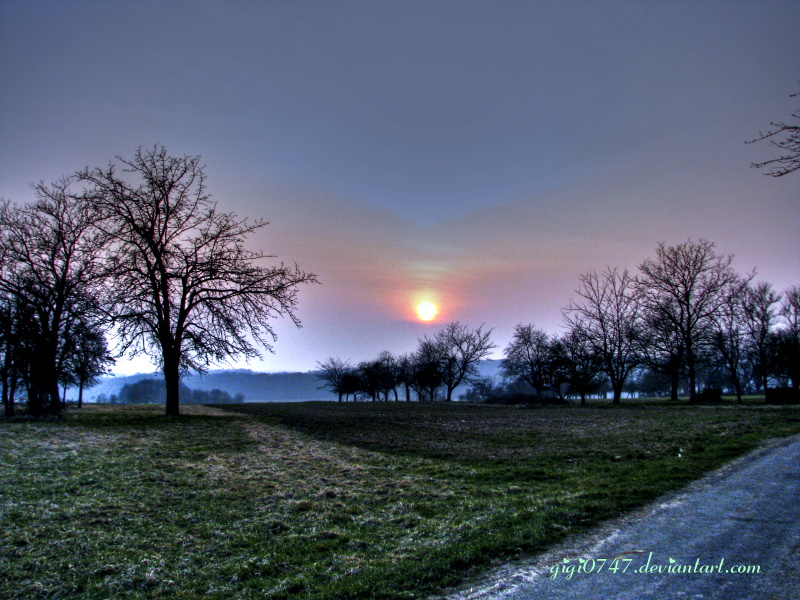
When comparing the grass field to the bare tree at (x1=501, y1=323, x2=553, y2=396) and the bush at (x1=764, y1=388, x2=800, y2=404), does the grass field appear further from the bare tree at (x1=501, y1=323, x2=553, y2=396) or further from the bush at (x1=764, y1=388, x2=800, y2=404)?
the bare tree at (x1=501, y1=323, x2=553, y2=396)

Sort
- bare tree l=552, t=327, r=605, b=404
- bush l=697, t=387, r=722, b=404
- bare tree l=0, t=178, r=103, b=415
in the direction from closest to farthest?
bare tree l=0, t=178, r=103, b=415 → bush l=697, t=387, r=722, b=404 → bare tree l=552, t=327, r=605, b=404

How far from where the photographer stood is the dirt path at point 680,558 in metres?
4.59

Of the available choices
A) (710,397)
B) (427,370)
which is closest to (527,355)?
(427,370)

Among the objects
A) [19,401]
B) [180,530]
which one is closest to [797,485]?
[180,530]

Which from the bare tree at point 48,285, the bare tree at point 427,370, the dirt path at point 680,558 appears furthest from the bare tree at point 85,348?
the bare tree at point 427,370

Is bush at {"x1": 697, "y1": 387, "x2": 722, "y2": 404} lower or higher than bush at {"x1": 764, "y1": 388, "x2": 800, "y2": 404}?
lower

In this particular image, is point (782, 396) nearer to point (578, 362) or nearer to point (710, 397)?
point (710, 397)

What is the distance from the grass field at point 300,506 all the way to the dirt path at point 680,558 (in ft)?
1.59

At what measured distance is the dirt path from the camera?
4.59 meters

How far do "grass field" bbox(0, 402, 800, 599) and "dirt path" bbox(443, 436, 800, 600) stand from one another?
485 millimetres

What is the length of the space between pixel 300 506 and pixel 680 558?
21.7 ft

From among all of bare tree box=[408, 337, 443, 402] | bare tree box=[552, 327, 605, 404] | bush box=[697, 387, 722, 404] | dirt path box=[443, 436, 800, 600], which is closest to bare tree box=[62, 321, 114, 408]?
dirt path box=[443, 436, 800, 600]

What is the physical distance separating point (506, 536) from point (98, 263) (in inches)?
1158

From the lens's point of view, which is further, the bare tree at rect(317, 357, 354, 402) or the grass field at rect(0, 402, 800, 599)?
the bare tree at rect(317, 357, 354, 402)
